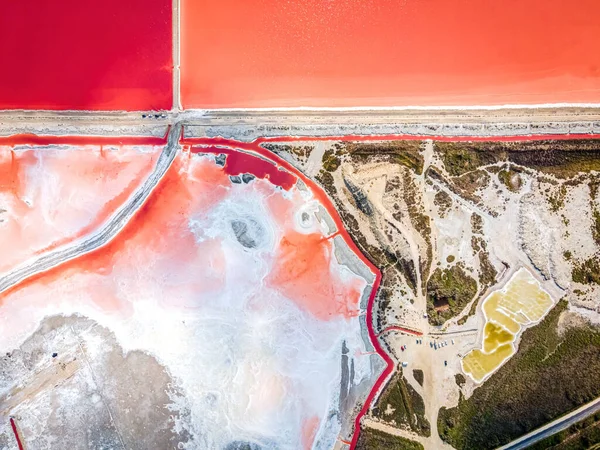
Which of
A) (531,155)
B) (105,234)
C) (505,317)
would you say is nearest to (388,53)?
(531,155)

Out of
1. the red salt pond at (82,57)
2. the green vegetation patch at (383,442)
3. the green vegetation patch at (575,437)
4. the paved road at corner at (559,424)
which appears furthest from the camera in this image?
the red salt pond at (82,57)

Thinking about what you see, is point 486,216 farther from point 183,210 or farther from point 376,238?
point 183,210

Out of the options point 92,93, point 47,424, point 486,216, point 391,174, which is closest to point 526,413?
point 486,216

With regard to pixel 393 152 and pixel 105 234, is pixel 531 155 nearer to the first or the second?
pixel 393 152

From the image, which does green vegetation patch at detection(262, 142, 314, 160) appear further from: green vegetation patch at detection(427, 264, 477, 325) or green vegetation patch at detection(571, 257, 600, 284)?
green vegetation patch at detection(571, 257, 600, 284)

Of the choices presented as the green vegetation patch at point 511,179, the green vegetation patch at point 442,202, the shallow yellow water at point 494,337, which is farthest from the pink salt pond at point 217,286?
the green vegetation patch at point 511,179

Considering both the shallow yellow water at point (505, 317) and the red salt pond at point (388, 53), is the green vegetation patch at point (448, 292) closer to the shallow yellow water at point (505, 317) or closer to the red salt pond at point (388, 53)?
the shallow yellow water at point (505, 317)
